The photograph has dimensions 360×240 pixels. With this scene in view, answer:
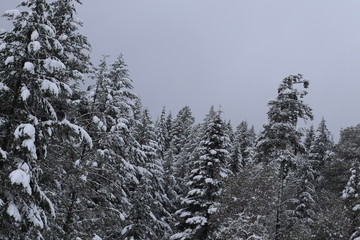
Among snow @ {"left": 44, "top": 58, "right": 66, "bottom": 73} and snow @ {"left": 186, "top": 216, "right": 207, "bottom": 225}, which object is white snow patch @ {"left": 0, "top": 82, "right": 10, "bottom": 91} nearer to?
snow @ {"left": 44, "top": 58, "right": 66, "bottom": 73}

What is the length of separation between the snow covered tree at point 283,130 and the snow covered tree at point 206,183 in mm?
2928

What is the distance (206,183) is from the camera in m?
23.3

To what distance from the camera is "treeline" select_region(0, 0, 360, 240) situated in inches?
374

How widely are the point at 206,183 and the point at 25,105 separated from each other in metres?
15.8

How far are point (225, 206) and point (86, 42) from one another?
38.2 feet

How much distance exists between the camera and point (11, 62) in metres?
9.36

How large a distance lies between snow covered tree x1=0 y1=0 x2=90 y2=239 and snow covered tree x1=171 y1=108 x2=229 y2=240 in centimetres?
1429

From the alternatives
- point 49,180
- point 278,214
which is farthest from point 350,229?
point 49,180

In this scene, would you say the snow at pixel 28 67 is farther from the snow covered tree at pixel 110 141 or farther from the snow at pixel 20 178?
the snow covered tree at pixel 110 141

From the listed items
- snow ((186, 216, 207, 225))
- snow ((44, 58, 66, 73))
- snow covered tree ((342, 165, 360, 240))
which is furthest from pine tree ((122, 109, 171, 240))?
snow ((44, 58, 66, 73))

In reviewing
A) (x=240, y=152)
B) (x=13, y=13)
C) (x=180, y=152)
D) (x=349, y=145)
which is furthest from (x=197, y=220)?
(x=180, y=152)

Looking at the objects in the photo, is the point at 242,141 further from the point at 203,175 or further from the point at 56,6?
the point at 56,6

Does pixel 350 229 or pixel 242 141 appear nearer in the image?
pixel 350 229

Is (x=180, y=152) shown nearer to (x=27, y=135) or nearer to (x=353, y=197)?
(x=353, y=197)
